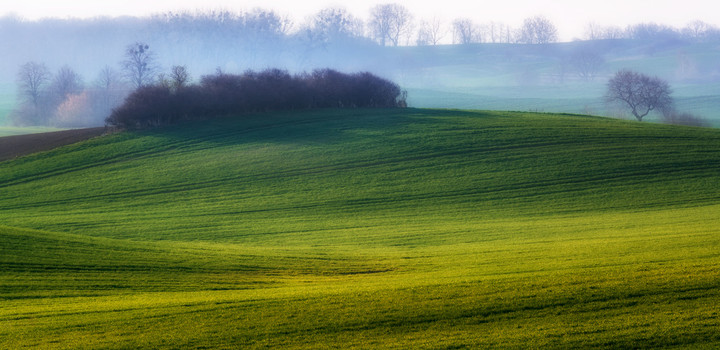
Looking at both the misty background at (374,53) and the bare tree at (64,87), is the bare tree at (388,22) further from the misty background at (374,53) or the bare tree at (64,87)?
the bare tree at (64,87)


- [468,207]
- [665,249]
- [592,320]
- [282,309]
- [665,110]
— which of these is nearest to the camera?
[592,320]

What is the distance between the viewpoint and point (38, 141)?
42125mm

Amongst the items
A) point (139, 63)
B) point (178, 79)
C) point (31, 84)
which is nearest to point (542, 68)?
point (139, 63)

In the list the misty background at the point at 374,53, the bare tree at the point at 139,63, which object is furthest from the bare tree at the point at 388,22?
the bare tree at the point at 139,63

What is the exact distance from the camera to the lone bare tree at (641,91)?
65.1 m

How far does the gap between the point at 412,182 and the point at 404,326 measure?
67.0 ft

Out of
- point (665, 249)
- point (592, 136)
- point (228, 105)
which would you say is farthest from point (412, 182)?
point (228, 105)

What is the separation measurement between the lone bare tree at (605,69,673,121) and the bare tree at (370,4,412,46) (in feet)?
273

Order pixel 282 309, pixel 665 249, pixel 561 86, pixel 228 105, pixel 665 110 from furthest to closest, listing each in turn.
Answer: pixel 561 86
pixel 665 110
pixel 228 105
pixel 665 249
pixel 282 309

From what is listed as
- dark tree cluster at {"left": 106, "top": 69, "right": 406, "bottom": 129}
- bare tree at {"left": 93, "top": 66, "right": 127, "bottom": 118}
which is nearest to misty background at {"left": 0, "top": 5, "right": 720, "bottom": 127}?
bare tree at {"left": 93, "top": 66, "right": 127, "bottom": 118}

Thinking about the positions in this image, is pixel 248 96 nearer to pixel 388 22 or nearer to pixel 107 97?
pixel 107 97

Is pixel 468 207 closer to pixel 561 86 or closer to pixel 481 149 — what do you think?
pixel 481 149

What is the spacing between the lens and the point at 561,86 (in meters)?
124

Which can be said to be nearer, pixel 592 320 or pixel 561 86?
pixel 592 320
